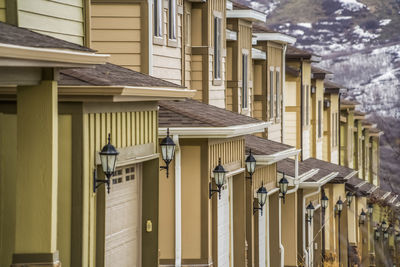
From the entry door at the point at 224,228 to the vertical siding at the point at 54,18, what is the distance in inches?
230

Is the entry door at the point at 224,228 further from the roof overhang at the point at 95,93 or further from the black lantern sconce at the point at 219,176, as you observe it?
the roof overhang at the point at 95,93

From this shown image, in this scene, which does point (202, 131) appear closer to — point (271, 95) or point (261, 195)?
point (261, 195)

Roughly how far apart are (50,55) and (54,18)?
442 centimetres

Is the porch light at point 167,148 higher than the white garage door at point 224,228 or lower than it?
higher

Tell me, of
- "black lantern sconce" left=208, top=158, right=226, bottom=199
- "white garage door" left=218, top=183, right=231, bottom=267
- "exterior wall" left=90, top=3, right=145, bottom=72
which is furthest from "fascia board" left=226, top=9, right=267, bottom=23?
"black lantern sconce" left=208, top=158, right=226, bottom=199

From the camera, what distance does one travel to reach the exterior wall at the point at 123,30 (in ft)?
62.8

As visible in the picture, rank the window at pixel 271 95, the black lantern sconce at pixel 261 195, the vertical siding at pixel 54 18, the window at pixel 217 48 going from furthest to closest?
the window at pixel 271 95 → the window at pixel 217 48 → the black lantern sconce at pixel 261 195 → the vertical siding at pixel 54 18

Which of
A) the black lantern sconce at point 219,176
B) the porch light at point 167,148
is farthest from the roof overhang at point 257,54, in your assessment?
the porch light at point 167,148

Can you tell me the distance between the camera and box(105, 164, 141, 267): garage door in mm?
13820

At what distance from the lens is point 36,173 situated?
35.5 ft

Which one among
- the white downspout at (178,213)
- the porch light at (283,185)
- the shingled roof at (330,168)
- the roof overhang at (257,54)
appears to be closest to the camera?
the white downspout at (178,213)

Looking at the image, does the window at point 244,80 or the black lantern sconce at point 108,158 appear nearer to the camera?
the black lantern sconce at point 108,158

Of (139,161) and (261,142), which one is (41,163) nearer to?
(139,161)

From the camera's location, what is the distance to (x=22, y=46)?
31.0 ft
